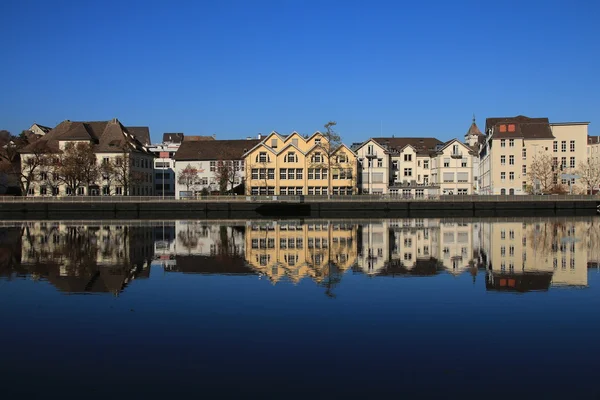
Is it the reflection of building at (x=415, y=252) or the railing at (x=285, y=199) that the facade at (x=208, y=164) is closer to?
the railing at (x=285, y=199)

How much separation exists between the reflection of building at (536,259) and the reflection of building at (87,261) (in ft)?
37.5

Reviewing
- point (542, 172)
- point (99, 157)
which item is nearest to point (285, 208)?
point (99, 157)

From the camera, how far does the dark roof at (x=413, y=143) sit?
107 m

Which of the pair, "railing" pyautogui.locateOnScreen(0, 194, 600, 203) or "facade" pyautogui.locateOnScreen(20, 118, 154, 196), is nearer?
"railing" pyautogui.locateOnScreen(0, 194, 600, 203)

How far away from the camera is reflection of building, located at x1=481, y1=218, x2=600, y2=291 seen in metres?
17.7

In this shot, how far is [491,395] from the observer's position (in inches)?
321

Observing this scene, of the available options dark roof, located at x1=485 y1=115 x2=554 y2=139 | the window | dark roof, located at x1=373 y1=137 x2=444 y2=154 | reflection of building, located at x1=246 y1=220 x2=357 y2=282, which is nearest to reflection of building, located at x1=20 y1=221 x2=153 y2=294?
reflection of building, located at x1=246 y1=220 x2=357 y2=282

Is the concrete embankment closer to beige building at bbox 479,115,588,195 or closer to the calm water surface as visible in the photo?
beige building at bbox 479,115,588,195

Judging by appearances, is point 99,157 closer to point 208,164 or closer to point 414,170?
point 208,164

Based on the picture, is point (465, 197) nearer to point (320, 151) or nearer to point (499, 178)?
point (499, 178)

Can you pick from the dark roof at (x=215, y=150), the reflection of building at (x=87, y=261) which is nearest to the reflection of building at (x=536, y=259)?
the reflection of building at (x=87, y=261)

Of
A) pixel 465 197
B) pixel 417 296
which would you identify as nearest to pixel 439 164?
pixel 465 197

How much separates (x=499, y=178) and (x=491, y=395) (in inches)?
3241

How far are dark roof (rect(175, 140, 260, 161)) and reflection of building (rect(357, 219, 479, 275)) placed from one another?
6124cm
